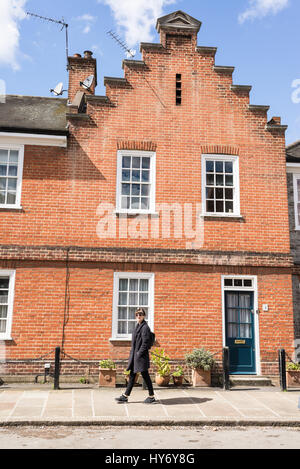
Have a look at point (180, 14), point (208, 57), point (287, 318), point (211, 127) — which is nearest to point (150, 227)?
point (211, 127)

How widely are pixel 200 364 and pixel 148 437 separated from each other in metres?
4.66

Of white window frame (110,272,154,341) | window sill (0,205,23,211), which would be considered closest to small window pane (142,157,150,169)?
white window frame (110,272,154,341)

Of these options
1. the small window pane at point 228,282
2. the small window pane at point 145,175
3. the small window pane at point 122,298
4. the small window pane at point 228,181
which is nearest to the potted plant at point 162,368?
the small window pane at point 122,298

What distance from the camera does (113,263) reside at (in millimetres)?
12398

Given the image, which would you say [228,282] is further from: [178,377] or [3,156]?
[3,156]

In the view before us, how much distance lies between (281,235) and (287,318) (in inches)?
95.5

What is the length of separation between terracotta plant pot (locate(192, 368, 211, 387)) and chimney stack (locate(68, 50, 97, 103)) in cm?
1004

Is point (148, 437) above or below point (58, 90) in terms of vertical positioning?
below

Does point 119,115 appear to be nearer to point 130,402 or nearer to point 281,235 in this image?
point 281,235

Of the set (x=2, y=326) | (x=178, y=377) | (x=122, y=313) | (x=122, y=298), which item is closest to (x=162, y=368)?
(x=178, y=377)

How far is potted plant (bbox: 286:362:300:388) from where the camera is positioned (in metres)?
11.8

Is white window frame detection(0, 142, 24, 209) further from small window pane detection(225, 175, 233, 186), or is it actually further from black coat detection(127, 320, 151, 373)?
small window pane detection(225, 175, 233, 186)

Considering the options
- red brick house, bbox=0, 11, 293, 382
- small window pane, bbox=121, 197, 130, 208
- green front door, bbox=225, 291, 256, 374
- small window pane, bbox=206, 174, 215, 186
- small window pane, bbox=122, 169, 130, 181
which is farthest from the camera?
small window pane, bbox=206, 174, 215, 186

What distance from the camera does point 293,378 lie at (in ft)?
39.0
